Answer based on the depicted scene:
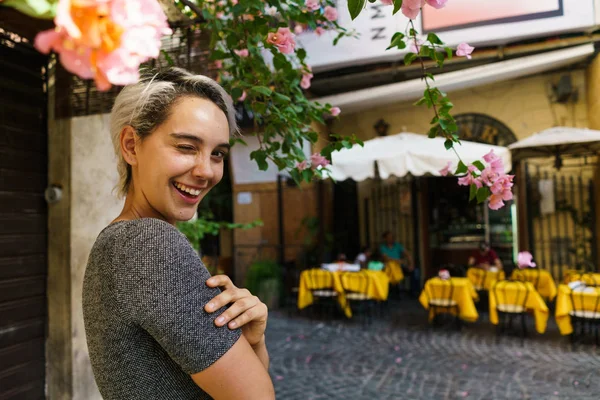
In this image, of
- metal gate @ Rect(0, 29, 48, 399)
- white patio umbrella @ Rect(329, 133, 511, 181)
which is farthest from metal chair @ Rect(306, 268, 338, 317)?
metal gate @ Rect(0, 29, 48, 399)

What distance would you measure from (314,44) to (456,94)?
11.6 ft

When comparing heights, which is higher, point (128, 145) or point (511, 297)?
point (128, 145)

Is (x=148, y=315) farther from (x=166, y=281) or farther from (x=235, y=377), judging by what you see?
(x=235, y=377)

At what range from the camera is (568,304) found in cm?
602

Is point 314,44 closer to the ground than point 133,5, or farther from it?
farther from it

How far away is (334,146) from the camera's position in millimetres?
2457

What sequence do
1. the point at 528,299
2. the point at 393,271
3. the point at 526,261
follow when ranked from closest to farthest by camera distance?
the point at 526,261 → the point at 528,299 → the point at 393,271

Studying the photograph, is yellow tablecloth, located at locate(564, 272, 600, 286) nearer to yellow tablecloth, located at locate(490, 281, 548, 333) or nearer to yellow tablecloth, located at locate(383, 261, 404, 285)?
yellow tablecloth, located at locate(490, 281, 548, 333)

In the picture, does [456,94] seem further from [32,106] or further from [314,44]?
[32,106]

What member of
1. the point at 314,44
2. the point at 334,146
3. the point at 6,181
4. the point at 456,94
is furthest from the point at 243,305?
the point at 456,94

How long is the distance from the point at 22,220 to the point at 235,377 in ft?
8.54

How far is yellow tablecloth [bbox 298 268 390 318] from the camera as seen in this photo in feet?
24.7

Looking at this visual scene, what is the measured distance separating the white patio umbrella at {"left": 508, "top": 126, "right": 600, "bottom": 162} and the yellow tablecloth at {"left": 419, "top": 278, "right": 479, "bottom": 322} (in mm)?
2532

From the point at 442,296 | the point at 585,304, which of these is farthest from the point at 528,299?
the point at 442,296
